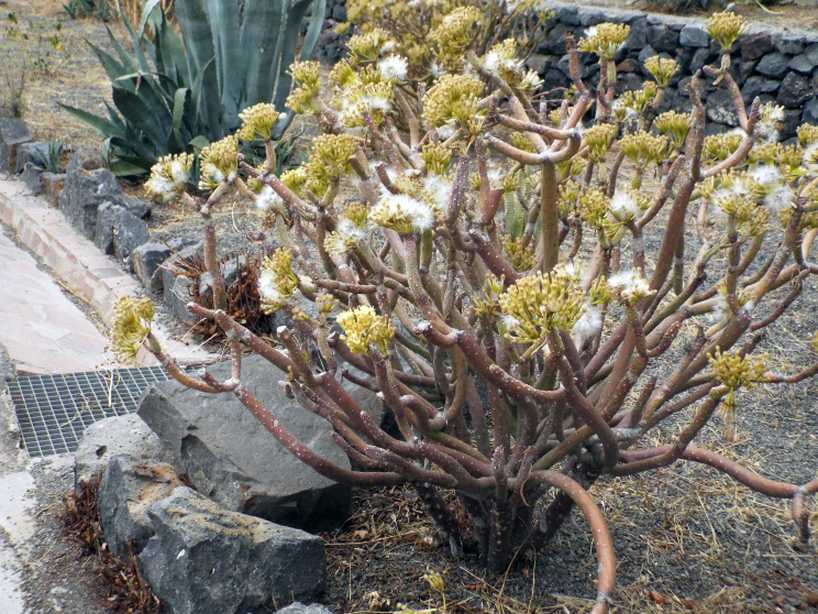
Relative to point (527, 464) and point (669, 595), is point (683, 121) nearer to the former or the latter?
point (527, 464)

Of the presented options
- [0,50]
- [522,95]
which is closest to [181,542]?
[522,95]

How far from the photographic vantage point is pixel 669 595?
233 cm

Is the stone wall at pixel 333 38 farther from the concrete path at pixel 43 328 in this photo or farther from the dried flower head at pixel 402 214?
the dried flower head at pixel 402 214

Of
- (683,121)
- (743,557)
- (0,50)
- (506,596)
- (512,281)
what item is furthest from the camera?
(0,50)

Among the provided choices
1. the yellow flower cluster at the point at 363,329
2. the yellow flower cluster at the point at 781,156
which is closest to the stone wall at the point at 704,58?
the yellow flower cluster at the point at 781,156

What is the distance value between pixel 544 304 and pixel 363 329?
364mm

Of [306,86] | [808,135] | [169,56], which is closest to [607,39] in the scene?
[808,135]

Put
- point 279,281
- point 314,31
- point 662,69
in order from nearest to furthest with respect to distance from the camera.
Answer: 1. point 279,281
2. point 662,69
3. point 314,31

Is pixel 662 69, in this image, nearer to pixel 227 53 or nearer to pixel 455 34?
pixel 455 34

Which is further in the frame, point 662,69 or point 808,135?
point 662,69

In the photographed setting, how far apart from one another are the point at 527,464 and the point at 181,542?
83cm

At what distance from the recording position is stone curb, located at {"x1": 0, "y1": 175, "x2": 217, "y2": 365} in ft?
14.1

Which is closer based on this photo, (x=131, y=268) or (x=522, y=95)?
(x=522, y=95)

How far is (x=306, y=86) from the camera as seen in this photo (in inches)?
86.4
